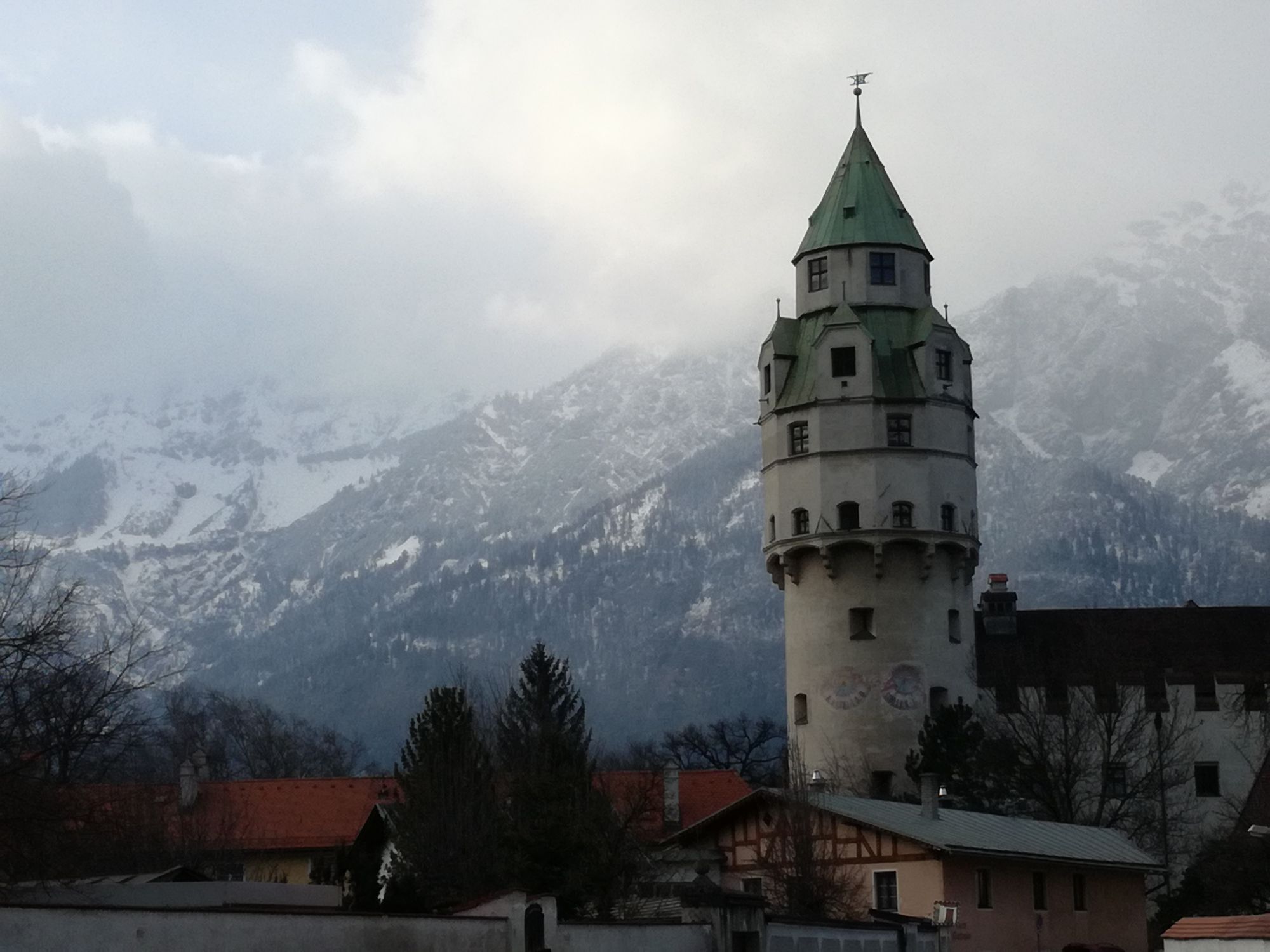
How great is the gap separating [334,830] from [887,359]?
25.6 metres

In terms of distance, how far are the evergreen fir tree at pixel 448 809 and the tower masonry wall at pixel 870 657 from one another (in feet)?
81.6

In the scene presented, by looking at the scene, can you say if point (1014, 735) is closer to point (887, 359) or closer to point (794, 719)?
point (794, 719)

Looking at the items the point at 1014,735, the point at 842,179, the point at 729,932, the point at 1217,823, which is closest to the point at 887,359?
the point at 842,179

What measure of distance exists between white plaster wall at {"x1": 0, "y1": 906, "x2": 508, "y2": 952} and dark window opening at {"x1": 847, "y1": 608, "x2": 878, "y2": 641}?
162 ft

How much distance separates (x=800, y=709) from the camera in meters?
87.1

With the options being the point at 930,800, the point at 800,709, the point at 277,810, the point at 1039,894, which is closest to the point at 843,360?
the point at 800,709

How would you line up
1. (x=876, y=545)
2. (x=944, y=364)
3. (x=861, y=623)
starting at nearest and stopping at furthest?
(x=876, y=545) < (x=861, y=623) < (x=944, y=364)

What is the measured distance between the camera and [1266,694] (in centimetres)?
8812

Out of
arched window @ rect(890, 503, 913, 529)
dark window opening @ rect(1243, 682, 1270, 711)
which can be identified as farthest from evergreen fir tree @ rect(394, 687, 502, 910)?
dark window opening @ rect(1243, 682, 1270, 711)

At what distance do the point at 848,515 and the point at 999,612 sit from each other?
1092 cm

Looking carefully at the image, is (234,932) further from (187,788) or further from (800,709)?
(800,709)

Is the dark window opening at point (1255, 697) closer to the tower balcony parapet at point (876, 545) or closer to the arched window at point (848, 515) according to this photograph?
the tower balcony parapet at point (876, 545)

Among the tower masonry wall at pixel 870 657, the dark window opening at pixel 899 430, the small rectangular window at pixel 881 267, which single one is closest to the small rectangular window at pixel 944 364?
the dark window opening at pixel 899 430

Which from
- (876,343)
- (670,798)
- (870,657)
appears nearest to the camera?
(670,798)
